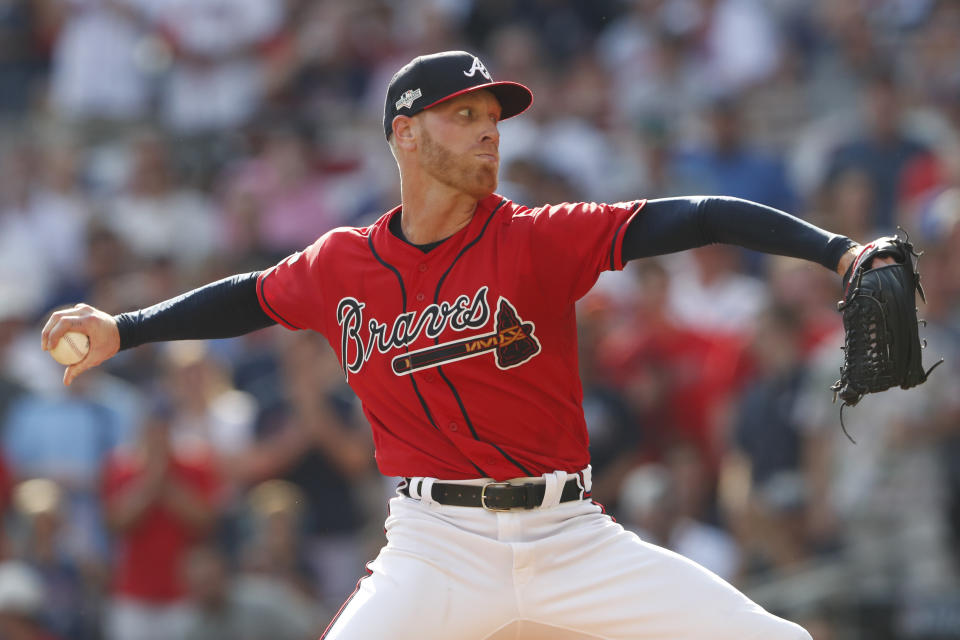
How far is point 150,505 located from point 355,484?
1139mm

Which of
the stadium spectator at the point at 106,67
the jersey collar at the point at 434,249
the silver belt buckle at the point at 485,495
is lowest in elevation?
the silver belt buckle at the point at 485,495

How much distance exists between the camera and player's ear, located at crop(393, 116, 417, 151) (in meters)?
4.40

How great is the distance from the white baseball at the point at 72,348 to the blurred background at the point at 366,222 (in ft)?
10.8

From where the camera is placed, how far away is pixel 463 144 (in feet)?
14.1

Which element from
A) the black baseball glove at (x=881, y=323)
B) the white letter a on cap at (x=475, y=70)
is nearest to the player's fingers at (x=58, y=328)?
the white letter a on cap at (x=475, y=70)

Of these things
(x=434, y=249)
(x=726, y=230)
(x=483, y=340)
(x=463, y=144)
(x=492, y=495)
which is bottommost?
(x=492, y=495)

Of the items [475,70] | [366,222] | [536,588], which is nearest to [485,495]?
[536,588]

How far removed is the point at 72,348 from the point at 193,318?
1.32 ft

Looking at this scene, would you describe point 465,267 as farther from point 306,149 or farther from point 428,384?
point 306,149

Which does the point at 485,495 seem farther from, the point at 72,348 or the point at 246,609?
the point at 246,609

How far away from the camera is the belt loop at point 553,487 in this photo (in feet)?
13.5

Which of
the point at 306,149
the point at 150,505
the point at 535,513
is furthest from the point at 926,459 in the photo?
the point at 306,149

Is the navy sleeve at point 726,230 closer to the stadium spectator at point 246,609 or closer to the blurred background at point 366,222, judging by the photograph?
the blurred background at point 366,222

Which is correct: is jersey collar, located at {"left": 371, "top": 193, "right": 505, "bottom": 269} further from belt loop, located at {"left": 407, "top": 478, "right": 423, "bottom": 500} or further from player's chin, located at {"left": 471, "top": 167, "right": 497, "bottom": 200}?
belt loop, located at {"left": 407, "top": 478, "right": 423, "bottom": 500}
